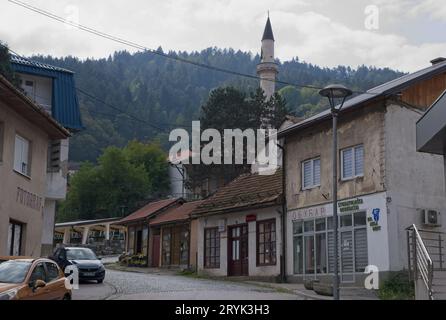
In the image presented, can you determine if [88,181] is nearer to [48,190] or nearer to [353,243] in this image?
[48,190]

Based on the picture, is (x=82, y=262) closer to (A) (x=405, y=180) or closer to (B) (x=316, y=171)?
(B) (x=316, y=171)

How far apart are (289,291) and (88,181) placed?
59.6m

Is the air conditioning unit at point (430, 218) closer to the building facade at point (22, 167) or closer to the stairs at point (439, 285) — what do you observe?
the stairs at point (439, 285)

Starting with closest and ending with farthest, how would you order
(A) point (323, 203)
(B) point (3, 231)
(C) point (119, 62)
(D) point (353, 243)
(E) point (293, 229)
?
(B) point (3, 231), (D) point (353, 243), (A) point (323, 203), (E) point (293, 229), (C) point (119, 62)

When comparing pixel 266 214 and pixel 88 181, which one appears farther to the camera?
pixel 88 181

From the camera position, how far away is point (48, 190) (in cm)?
2761

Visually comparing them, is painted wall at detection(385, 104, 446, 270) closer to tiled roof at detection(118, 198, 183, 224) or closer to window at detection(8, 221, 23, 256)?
window at detection(8, 221, 23, 256)

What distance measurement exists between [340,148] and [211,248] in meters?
11.2

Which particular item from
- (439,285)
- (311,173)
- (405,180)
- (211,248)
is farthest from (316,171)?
(439,285)

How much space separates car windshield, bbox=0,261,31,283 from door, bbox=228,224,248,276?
57.7 ft

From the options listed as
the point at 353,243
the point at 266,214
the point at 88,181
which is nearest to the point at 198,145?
the point at 88,181

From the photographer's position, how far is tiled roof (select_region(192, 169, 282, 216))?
29125 millimetres

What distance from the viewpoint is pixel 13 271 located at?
1342 cm

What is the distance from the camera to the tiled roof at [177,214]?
133 feet
